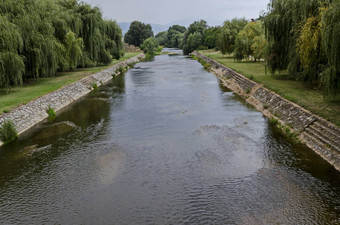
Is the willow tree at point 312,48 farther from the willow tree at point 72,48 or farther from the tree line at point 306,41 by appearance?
the willow tree at point 72,48

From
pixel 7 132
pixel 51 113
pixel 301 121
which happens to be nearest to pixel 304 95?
pixel 301 121

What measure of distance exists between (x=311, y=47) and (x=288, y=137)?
23.1 feet

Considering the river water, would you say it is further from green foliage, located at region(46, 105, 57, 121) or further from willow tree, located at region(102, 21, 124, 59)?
willow tree, located at region(102, 21, 124, 59)

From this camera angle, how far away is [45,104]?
20.6 metres

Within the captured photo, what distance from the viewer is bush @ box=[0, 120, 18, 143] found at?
15.0 metres

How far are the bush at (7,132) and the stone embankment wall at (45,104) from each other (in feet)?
1.16

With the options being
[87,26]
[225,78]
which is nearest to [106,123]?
[225,78]

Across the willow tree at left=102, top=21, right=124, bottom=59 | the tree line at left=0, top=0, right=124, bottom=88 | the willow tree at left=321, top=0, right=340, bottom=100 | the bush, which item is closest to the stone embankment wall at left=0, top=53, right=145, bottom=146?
the bush

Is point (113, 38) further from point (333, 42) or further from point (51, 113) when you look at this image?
point (333, 42)

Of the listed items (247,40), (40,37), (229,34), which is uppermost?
(229,34)

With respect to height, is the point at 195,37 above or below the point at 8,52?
above

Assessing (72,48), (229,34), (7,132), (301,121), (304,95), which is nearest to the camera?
(7,132)

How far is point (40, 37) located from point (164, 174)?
18612 millimetres

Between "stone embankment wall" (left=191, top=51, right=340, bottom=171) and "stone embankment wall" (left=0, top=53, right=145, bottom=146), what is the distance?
14.3m
